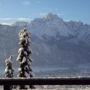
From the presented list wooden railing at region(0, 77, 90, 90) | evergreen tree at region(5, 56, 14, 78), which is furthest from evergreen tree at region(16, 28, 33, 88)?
wooden railing at region(0, 77, 90, 90)

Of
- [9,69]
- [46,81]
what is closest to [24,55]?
[9,69]

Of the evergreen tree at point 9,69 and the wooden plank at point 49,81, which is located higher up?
the wooden plank at point 49,81

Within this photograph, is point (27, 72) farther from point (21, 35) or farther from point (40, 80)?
point (40, 80)

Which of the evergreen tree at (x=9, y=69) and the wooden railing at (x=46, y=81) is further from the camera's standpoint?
the evergreen tree at (x=9, y=69)

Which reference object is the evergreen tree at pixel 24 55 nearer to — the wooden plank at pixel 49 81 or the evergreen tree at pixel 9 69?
the evergreen tree at pixel 9 69

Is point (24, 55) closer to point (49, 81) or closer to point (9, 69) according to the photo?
point (9, 69)

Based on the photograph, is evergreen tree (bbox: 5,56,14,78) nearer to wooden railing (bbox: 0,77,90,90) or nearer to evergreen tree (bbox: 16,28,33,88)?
evergreen tree (bbox: 16,28,33,88)

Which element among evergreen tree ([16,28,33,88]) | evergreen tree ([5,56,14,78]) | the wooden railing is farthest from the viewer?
evergreen tree ([5,56,14,78])

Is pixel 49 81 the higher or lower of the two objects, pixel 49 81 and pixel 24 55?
the higher

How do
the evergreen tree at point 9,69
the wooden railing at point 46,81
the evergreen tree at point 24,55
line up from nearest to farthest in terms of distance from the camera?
the wooden railing at point 46,81
the evergreen tree at point 24,55
the evergreen tree at point 9,69

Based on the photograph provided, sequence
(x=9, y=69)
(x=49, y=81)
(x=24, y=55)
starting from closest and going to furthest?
(x=49, y=81), (x=24, y=55), (x=9, y=69)

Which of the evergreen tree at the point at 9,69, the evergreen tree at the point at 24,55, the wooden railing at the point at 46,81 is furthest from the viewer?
the evergreen tree at the point at 9,69

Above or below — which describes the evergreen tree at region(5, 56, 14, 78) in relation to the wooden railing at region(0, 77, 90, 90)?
below

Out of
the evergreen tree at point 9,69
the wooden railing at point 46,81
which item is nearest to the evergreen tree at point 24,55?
the evergreen tree at point 9,69
